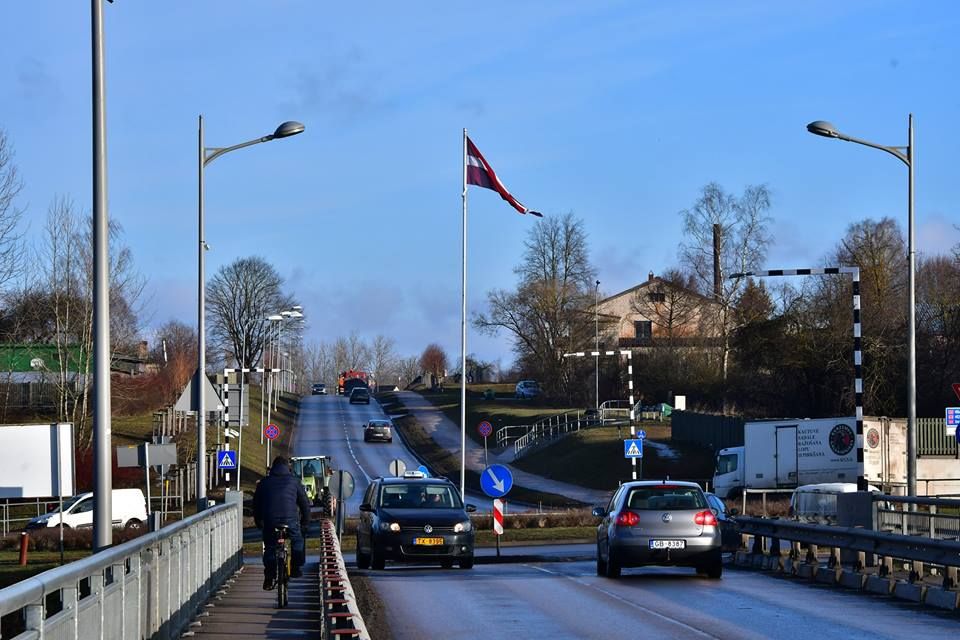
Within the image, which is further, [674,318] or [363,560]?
[674,318]

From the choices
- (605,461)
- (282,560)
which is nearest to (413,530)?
(282,560)

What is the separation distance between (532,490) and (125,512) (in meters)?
22.4

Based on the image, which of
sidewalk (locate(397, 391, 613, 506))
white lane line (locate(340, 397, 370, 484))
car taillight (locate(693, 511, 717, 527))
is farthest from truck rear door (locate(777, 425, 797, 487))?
car taillight (locate(693, 511, 717, 527))

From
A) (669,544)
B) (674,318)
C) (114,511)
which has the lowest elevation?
(114,511)

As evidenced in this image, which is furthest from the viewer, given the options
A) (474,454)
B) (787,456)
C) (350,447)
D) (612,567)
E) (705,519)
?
(350,447)

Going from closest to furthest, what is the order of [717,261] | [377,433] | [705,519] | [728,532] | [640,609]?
[640,609] < [705,519] < [728,532] < [717,261] < [377,433]

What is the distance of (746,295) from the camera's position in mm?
83688

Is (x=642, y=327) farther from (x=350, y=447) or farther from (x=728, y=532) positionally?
(x=728, y=532)

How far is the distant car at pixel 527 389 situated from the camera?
119m

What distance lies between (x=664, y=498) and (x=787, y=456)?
1180 inches

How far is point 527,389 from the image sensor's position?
395ft

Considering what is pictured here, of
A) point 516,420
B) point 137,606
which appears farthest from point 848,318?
point 137,606

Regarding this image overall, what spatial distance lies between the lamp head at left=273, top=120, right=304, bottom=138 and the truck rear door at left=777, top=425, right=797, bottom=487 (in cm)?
2687

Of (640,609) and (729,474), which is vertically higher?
(640,609)
